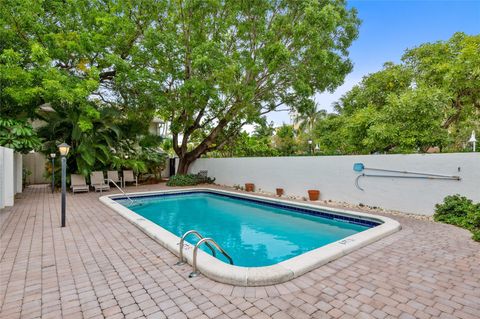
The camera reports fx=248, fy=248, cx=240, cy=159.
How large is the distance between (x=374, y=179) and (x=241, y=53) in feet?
30.7

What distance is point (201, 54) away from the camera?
1195cm

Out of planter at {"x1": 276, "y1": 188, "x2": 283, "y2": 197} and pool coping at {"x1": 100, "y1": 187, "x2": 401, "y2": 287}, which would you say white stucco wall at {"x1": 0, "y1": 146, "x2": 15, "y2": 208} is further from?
planter at {"x1": 276, "y1": 188, "x2": 283, "y2": 197}

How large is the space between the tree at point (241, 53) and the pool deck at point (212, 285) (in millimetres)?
9300

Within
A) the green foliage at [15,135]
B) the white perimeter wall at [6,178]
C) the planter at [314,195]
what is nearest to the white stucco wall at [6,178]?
the white perimeter wall at [6,178]

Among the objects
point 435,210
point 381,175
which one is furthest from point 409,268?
point 381,175

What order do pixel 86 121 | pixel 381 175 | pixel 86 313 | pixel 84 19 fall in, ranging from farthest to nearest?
pixel 84 19 → pixel 86 121 → pixel 381 175 → pixel 86 313

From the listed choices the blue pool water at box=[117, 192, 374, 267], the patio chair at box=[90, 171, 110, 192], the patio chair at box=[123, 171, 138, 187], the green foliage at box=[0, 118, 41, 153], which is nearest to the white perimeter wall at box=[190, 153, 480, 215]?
the blue pool water at box=[117, 192, 374, 267]

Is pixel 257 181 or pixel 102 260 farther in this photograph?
pixel 257 181

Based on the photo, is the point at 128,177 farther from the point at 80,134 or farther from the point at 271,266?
the point at 271,266

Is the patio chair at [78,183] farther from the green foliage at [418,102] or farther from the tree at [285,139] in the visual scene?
the tree at [285,139]

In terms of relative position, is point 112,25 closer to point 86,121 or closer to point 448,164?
point 86,121

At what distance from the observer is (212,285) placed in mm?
3258

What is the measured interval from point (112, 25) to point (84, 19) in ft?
6.00

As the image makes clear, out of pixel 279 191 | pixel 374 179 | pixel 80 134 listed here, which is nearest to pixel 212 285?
pixel 374 179
